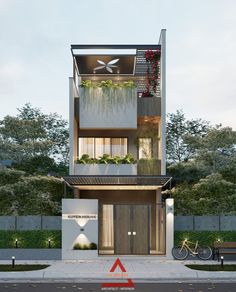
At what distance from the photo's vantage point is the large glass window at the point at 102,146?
34906 mm

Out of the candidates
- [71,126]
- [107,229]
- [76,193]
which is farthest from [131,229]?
[71,126]

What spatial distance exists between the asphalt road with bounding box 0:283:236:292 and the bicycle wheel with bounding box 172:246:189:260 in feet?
29.6

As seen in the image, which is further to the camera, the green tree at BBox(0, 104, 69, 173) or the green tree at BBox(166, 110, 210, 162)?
the green tree at BBox(166, 110, 210, 162)

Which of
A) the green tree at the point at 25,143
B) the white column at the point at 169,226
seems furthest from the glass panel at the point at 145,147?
the white column at the point at 169,226

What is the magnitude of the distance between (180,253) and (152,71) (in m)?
12.5

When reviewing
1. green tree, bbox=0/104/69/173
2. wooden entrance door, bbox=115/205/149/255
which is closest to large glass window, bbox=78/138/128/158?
green tree, bbox=0/104/69/173

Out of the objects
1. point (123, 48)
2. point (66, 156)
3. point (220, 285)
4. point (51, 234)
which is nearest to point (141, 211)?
point (51, 234)

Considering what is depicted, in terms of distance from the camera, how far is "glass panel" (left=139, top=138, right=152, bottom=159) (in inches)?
1363

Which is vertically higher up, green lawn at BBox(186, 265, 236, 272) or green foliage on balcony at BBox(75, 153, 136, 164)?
green foliage on balcony at BBox(75, 153, 136, 164)

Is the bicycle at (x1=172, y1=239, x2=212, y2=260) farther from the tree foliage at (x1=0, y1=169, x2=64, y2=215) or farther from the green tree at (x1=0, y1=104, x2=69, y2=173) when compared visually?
the green tree at (x1=0, y1=104, x2=69, y2=173)

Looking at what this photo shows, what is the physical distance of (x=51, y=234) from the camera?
94.7ft

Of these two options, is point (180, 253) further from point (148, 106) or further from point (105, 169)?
point (148, 106)

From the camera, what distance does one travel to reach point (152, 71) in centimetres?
3538

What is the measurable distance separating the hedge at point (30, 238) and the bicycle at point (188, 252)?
20.0 feet
